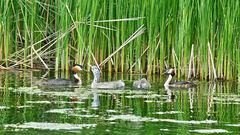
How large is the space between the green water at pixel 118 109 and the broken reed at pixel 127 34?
102 cm

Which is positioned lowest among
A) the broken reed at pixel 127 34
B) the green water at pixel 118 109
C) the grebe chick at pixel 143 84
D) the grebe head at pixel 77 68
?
the green water at pixel 118 109

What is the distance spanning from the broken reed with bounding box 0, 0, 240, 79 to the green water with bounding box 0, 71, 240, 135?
102 centimetres

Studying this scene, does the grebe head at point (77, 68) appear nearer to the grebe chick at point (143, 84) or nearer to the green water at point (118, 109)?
the green water at point (118, 109)

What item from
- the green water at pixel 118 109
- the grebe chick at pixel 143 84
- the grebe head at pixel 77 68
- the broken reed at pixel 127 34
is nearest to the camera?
the green water at pixel 118 109

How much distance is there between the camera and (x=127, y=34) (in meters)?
16.2

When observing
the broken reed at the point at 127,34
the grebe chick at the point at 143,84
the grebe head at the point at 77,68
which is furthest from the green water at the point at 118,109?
the broken reed at the point at 127,34

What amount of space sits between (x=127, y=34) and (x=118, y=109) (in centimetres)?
556

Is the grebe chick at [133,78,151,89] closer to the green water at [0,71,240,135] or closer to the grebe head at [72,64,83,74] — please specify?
the green water at [0,71,240,135]

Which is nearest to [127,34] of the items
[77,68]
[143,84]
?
[77,68]

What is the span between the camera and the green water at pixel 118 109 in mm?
9094

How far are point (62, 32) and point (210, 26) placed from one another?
3.26 meters

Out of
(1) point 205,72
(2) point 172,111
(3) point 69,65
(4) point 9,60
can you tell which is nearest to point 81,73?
(3) point 69,65

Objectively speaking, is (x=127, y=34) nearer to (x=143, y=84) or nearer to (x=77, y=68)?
(x=77, y=68)

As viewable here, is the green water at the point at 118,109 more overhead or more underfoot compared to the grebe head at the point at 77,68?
more underfoot
